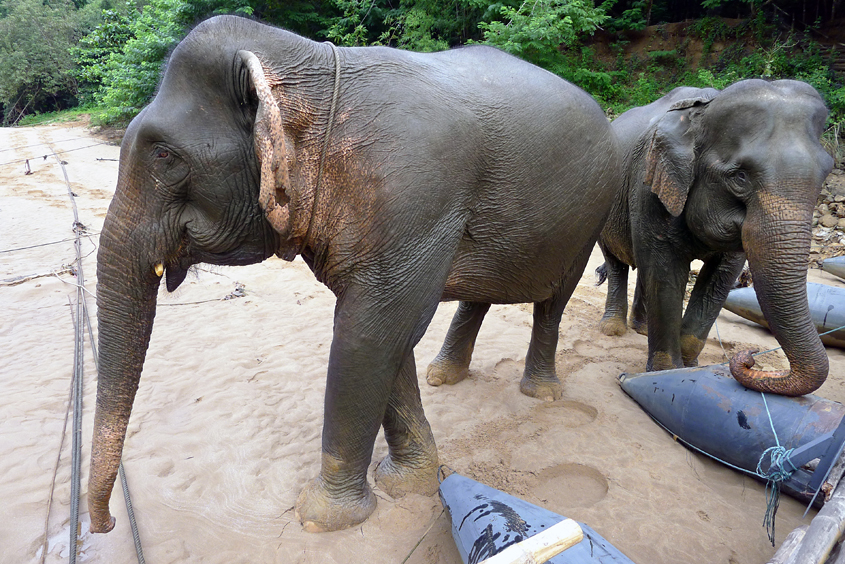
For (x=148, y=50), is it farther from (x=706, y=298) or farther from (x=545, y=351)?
(x=706, y=298)

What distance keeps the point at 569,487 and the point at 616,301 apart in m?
2.83

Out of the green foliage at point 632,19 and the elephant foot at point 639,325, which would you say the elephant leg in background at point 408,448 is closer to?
the elephant foot at point 639,325

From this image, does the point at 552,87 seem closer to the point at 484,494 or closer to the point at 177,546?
the point at 484,494

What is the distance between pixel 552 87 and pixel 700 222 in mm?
1624

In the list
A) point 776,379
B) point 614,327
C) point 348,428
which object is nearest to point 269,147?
point 348,428

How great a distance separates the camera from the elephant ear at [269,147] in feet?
5.75

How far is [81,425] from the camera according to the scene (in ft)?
11.9

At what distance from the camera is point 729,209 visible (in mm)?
3348

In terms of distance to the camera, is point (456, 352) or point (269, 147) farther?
point (456, 352)

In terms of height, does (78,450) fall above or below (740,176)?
below

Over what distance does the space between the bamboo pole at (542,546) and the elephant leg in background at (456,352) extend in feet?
8.61

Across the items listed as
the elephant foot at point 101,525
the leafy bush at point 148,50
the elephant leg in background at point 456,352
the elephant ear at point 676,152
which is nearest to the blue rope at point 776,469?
the elephant ear at point 676,152

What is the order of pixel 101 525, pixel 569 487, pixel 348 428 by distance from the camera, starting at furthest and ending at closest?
1. pixel 569 487
2. pixel 348 428
3. pixel 101 525

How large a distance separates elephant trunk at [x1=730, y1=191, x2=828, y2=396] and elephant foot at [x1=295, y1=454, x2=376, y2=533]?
2401 mm
